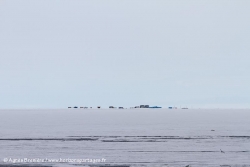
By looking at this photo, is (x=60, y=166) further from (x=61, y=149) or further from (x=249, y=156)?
(x=249, y=156)

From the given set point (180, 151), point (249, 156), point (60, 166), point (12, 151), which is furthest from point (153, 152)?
point (12, 151)

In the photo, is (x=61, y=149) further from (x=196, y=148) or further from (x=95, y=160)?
(x=196, y=148)

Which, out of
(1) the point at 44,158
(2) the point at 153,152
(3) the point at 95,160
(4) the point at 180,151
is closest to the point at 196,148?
(4) the point at 180,151

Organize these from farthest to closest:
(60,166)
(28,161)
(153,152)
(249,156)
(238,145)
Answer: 1. (238,145)
2. (153,152)
3. (249,156)
4. (28,161)
5. (60,166)

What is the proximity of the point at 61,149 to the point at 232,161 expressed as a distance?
1750cm

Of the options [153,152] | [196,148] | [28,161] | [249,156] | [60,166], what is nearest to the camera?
[60,166]

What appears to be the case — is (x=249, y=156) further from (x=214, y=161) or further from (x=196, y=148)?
(x=196, y=148)

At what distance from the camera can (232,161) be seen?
3036 centimetres

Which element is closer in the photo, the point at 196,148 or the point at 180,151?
the point at 180,151

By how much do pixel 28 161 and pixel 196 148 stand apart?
18.4 meters

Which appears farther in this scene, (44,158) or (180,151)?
(180,151)

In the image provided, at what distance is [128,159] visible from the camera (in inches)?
1220

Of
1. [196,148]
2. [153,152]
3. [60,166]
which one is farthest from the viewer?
[196,148]

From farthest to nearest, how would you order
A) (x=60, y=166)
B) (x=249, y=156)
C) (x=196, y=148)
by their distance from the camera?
(x=196, y=148)
(x=249, y=156)
(x=60, y=166)
